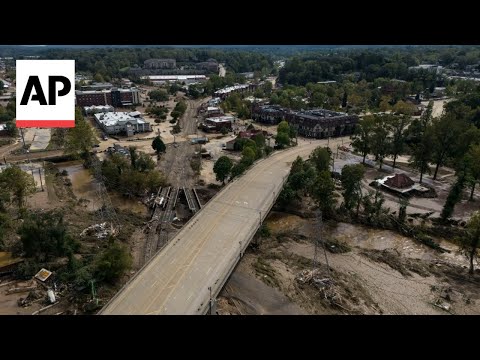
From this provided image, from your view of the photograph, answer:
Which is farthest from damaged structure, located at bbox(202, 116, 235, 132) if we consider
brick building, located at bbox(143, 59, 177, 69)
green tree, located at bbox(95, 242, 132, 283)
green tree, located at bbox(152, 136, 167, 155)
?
brick building, located at bbox(143, 59, 177, 69)

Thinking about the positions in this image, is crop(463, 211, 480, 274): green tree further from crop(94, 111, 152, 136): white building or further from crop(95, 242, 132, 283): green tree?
crop(94, 111, 152, 136): white building

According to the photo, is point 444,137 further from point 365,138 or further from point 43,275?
point 43,275

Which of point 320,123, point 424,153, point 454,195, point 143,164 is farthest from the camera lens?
point 320,123

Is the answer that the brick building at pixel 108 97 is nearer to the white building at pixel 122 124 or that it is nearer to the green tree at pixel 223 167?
the white building at pixel 122 124

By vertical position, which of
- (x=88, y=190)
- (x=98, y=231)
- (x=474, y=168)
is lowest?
(x=88, y=190)

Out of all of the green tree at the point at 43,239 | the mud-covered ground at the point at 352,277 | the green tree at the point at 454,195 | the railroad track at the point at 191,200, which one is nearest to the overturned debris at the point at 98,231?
the green tree at the point at 43,239

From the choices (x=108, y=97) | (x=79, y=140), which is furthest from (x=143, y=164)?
(x=108, y=97)

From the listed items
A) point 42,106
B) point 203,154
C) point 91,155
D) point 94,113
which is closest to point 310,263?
point 42,106
